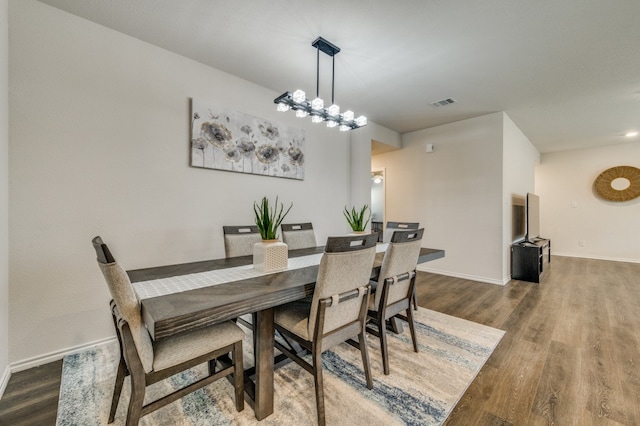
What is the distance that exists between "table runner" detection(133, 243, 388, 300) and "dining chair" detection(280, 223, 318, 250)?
81cm

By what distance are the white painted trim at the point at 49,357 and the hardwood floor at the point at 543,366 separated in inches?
2.2

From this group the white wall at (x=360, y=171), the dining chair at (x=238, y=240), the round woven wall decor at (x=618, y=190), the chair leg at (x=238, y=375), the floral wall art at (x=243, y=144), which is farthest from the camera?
the round woven wall decor at (x=618, y=190)

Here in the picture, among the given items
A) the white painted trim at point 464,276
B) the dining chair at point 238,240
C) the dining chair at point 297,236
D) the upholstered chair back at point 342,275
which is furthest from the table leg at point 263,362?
the white painted trim at point 464,276

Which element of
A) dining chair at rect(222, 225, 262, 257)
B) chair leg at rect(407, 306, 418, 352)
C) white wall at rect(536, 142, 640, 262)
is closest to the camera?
chair leg at rect(407, 306, 418, 352)

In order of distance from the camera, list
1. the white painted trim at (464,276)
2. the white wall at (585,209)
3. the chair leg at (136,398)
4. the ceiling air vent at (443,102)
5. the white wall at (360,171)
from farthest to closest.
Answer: the white wall at (585,209) → the white wall at (360,171) → the white painted trim at (464,276) → the ceiling air vent at (443,102) → the chair leg at (136,398)

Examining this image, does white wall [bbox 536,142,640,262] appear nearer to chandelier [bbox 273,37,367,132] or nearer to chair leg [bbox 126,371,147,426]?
chandelier [bbox 273,37,367,132]

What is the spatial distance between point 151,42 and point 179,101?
510mm

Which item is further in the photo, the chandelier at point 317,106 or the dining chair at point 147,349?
the chandelier at point 317,106

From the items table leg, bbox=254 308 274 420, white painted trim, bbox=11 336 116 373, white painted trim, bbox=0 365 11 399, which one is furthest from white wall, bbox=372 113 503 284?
white painted trim, bbox=0 365 11 399

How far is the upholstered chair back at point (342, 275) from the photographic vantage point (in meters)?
1.34

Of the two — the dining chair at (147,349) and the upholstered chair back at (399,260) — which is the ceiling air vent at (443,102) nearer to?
the upholstered chair back at (399,260)

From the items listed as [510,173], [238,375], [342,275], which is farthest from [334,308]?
[510,173]

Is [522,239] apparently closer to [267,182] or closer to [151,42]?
[267,182]

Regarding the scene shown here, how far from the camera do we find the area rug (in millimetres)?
1453
